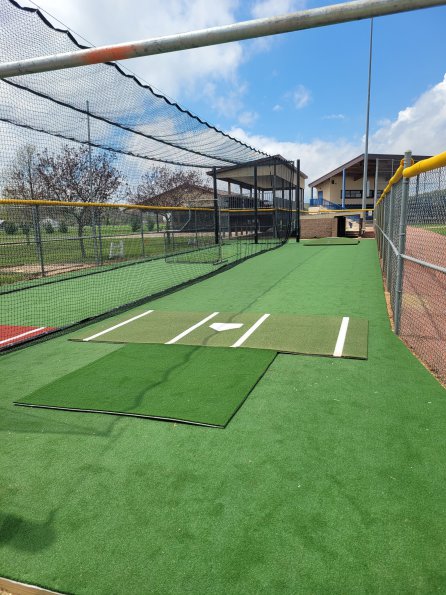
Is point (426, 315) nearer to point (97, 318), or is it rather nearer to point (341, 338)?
point (341, 338)

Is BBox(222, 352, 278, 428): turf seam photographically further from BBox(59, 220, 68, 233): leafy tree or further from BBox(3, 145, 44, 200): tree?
BBox(59, 220, 68, 233): leafy tree

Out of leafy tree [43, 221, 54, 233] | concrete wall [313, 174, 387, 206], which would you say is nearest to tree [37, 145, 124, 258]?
leafy tree [43, 221, 54, 233]

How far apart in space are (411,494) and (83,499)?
1.96m

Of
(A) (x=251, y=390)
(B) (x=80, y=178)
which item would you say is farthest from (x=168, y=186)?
(A) (x=251, y=390)

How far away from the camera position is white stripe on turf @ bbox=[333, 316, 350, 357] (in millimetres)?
4691

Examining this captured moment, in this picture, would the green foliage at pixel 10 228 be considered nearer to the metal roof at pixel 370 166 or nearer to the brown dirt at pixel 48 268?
the brown dirt at pixel 48 268

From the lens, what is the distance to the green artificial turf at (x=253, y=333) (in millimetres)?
4965

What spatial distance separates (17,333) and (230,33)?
216 inches

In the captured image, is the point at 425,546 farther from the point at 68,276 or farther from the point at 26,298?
the point at 68,276

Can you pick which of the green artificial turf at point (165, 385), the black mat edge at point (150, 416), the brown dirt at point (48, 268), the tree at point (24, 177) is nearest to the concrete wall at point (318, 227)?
the brown dirt at point (48, 268)

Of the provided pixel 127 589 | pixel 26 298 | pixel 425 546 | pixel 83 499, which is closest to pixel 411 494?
pixel 425 546

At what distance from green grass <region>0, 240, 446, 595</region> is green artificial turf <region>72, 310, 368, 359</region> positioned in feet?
2.81

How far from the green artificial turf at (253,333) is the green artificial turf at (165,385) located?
0.42 meters

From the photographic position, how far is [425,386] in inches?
147
